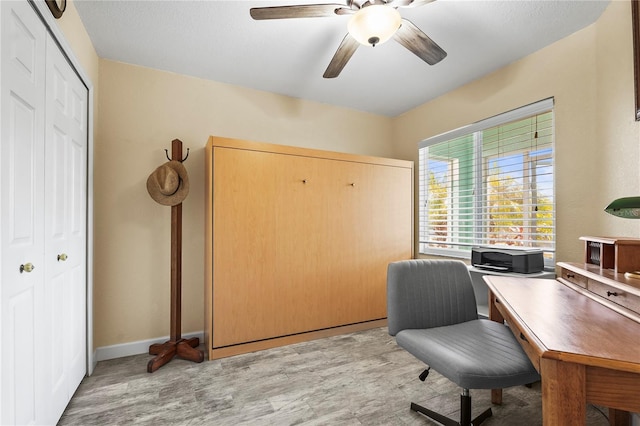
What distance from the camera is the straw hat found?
2350 millimetres

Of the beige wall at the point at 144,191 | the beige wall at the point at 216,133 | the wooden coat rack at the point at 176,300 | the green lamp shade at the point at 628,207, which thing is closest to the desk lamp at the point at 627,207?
the green lamp shade at the point at 628,207

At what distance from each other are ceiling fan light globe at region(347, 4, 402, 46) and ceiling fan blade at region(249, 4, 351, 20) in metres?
0.11

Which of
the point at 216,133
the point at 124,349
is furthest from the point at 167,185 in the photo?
the point at 124,349

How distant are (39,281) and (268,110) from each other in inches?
95.2

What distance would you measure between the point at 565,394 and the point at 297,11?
195 centimetres

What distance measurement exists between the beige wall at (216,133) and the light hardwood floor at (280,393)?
606mm

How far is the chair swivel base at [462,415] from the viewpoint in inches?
58.2

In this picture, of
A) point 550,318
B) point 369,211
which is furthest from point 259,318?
point 550,318

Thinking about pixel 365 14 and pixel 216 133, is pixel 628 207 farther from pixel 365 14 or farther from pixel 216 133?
pixel 216 133

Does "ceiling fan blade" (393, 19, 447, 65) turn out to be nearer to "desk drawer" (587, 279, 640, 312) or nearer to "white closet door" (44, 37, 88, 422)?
"desk drawer" (587, 279, 640, 312)

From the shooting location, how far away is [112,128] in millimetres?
2555

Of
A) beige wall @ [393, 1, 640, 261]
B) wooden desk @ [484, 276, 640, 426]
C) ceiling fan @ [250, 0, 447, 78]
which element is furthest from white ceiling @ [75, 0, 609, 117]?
wooden desk @ [484, 276, 640, 426]

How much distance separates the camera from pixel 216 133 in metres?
2.94

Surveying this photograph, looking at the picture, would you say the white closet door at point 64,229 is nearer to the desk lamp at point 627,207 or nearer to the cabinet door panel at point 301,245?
the cabinet door panel at point 301,245
